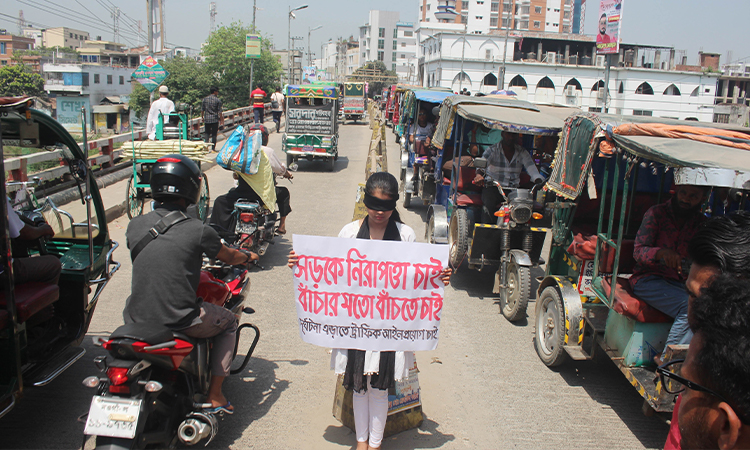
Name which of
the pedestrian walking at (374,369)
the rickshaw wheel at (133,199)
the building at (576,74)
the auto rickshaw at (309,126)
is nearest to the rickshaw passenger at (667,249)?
the pedestrian walking at (374,369)

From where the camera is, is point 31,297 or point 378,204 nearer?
point 378,204

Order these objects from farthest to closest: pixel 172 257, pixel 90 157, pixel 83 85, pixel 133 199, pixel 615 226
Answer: pixel 83 85 < pixel 90 157 < pixel 133 199 < pixel 615 226 < pixel 172 257

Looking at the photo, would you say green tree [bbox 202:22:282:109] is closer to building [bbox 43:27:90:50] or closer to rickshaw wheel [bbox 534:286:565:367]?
rickshaw wheel [bbox 534:286:565:367]

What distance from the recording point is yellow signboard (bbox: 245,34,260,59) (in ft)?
95.7

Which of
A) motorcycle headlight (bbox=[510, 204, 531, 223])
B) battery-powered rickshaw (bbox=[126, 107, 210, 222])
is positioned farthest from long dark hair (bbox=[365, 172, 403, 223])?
battery-powered rickshaw (bbox=[126, 107, 210, 222])

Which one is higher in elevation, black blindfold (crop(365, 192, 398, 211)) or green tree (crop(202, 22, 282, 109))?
green tree (crop(202, 22, 282, 109))

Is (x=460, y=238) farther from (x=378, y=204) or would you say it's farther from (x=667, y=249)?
(x=378, y=204)

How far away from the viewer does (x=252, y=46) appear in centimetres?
2933

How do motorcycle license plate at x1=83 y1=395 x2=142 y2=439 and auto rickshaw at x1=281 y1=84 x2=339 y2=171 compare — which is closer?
motorcycle license plate at x1=83 y1=395 x2=142 y2=439

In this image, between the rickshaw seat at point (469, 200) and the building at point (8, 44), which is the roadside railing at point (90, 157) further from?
the building at point (8, 44)

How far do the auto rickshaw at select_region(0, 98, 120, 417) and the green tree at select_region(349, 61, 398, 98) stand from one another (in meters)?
81.3

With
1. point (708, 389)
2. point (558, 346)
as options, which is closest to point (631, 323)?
point (558, 346)

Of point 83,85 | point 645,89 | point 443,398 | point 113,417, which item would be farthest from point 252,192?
point 83,85

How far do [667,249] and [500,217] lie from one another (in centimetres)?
268
